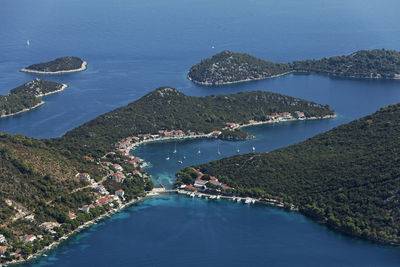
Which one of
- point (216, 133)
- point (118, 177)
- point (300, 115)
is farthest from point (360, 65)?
point (118, 177)

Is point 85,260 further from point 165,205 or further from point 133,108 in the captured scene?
point 133,108

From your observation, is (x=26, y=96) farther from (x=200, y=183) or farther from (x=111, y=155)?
(x=200, y=183)

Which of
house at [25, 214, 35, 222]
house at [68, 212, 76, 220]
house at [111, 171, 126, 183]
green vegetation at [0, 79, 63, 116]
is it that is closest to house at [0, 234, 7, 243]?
house at [25, 214, 35, 222]

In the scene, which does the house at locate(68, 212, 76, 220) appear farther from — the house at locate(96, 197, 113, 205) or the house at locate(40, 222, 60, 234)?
the house at locate(96, 197, 113, 205)

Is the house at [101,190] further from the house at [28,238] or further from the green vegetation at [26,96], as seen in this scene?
the green vegetation at [26,96]

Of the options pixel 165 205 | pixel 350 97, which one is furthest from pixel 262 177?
pixel 350 97

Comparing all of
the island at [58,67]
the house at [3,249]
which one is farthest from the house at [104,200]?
the island at [58,67]

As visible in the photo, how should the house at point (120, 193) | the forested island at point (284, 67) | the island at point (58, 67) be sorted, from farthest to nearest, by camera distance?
the island at point (58, 67)
the forested island at point (284, 67)
the house at point (120, 193)
